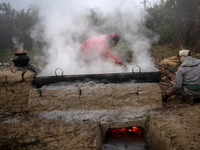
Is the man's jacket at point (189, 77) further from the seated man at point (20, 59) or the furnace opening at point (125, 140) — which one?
the seated man at point (20, 59)

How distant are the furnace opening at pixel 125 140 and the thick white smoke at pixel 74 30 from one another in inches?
57.8

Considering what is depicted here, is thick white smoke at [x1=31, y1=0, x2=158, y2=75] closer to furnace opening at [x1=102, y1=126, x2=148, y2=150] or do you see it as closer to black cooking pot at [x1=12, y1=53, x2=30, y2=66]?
black cooking pot at [x1=12, y1=53, x2=30, y2=66]

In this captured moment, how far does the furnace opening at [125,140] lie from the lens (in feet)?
9.13

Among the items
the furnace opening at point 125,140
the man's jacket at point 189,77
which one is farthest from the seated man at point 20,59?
the man's jacket at point 189,77

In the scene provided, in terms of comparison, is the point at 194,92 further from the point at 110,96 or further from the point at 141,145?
the point at 110,96

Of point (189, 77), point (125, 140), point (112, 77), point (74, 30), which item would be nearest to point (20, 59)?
point (74, 30)

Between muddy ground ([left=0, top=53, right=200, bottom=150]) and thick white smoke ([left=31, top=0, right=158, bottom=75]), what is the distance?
4.41ft

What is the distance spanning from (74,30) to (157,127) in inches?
140

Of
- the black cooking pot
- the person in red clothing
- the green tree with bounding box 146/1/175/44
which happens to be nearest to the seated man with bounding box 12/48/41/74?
the black cooking pot

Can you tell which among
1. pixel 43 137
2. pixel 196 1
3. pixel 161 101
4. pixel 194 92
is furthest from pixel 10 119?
pixel 196 1

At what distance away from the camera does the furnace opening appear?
2782 millimetres

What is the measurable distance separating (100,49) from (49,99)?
1665 millimetres

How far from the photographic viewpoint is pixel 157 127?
7.70 feet

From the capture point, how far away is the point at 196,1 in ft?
26.4
